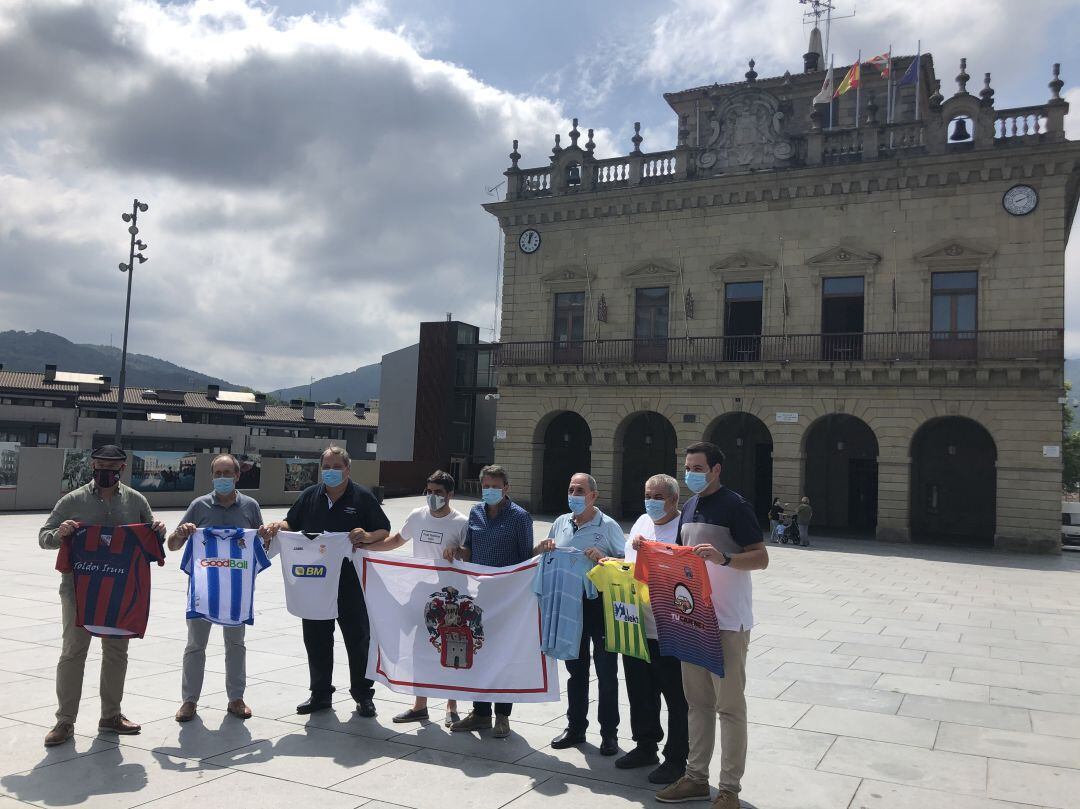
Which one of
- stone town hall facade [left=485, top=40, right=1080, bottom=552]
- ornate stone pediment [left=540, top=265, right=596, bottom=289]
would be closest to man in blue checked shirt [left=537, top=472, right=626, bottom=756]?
stone town hall facade [left=485, top=40, right=1080, bottom=552]

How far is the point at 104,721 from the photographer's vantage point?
6051mm

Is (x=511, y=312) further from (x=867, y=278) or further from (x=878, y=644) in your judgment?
(x=878, y=644)

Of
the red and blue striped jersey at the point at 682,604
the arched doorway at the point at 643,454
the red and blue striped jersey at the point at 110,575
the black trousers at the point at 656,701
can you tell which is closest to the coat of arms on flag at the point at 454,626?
the black trousers at the point at 656,701

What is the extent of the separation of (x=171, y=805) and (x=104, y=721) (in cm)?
159

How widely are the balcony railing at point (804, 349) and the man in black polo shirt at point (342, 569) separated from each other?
22.9 meters

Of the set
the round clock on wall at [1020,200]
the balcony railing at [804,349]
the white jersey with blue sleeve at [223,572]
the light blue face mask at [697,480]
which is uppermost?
the round clock on wall at [1020,200]

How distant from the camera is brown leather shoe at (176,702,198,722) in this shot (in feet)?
20.8

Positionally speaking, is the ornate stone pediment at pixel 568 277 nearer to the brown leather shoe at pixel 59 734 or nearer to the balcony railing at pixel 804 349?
the balcony railing at pixel 804 349

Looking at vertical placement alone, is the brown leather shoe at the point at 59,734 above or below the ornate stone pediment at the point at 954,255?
below

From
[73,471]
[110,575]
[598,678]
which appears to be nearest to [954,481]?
[598,678]

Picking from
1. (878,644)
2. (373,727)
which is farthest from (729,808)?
(878,644)

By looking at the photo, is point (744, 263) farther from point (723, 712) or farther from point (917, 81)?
point (723, 712)

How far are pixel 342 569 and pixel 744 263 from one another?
80.8ft

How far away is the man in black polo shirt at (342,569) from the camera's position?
6.76m
